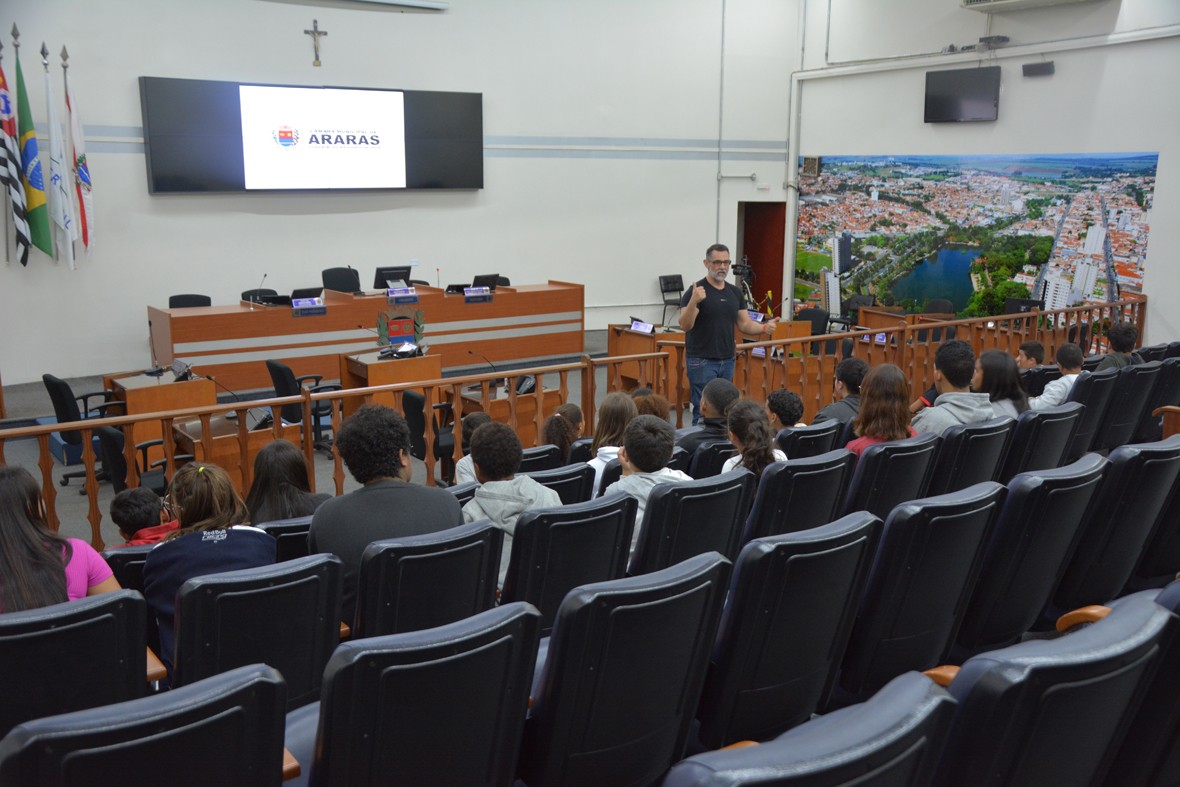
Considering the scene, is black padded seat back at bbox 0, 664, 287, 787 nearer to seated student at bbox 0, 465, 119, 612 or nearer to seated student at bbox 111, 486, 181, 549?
seated student at bbox 0, 465, 119, 612

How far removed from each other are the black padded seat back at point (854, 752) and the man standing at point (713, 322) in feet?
16.8

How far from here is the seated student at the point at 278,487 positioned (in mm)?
3533

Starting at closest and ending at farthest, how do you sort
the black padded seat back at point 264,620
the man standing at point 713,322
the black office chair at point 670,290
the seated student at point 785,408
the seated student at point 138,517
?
1. the black padded seat back at point 264,620
2. the seated student at point 138,517
3. the seated student at point 785,408
4. the man standing at point 713,322
5. the black office chair at point 670,290

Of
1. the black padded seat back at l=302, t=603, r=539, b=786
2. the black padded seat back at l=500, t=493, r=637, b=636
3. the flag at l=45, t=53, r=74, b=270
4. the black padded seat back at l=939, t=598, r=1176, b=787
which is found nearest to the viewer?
the black padded seat back at l=939, t=598, r=1176, b=787

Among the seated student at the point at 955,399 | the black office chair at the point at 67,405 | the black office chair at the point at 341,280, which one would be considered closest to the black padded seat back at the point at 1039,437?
the seated student at the point at 955,399

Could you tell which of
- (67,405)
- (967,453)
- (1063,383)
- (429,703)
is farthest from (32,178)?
(429,703)

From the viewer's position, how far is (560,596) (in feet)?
9.84

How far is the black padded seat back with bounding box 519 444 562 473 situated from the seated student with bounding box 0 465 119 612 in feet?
6.56

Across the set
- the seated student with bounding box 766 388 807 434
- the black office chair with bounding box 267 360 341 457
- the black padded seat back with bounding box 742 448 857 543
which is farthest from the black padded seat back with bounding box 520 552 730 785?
the black office chair with bounding box 267 360 341 457

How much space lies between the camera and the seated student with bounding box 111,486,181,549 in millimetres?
3398

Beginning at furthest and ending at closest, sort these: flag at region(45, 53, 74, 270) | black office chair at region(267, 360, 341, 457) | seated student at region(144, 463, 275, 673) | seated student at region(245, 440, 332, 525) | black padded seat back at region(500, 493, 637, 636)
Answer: flag at region(45, 53, 74, 270), black office chair at region(267, 360, 341, 457), seated student at region(245, 440, 332, 525), black padded seat back at region(500, 493, 637, 636), seated student at region(144, 463, 275, 673)

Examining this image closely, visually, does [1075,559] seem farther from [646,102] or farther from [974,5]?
[646,102]

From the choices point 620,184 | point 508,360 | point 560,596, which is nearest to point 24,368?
point 508,360

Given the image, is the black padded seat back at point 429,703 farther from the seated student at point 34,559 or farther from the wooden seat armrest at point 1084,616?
the wooden seat armrest at point 1084,616
